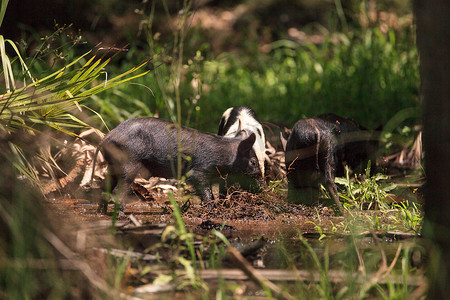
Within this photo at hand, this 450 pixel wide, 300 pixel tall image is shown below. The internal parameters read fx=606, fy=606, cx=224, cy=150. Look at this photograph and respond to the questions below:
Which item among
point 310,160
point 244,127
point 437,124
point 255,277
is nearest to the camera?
point 437,124

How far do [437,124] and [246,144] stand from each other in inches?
121

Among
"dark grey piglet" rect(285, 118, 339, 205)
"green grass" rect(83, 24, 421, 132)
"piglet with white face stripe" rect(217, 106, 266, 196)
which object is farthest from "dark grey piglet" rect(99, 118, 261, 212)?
"green grass" rect(83, 24, 421, 132)

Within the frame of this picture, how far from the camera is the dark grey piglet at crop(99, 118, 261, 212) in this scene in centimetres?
489

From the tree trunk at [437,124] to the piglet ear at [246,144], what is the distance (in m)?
2.91

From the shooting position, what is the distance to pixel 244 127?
580cm

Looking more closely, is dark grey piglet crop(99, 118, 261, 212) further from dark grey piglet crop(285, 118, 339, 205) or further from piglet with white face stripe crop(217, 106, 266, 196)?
dark grey piglet crop(285, 118, 339, 205)

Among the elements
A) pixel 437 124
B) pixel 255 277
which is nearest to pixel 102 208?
pixel 255 277

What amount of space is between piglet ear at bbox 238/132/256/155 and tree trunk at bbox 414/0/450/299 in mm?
2908

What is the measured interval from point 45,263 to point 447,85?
1.74 meters

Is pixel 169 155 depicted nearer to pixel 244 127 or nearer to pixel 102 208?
pixel 102 208

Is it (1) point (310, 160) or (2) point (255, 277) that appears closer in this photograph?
(2) point (255, 277)

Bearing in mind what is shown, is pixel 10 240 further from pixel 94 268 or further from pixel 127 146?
pixel 127 146

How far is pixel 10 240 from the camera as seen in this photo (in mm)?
2629

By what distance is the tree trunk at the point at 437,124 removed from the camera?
7.55ft
